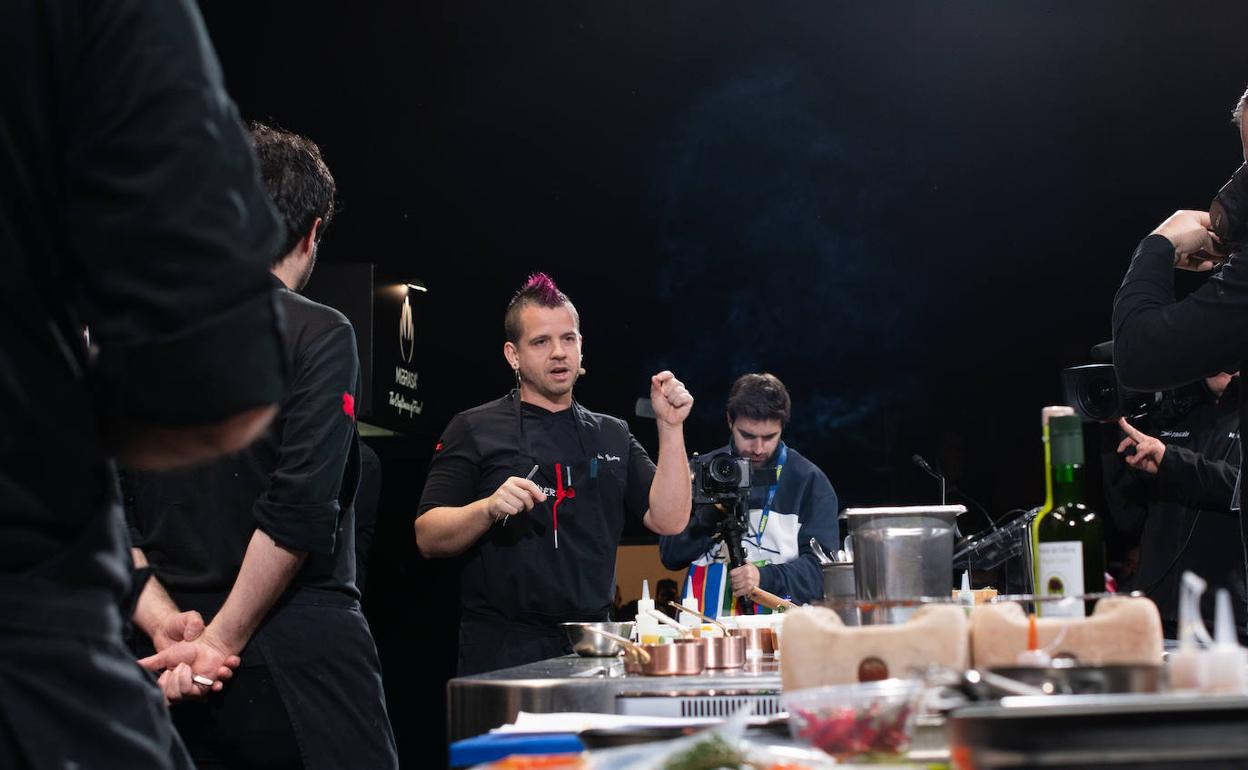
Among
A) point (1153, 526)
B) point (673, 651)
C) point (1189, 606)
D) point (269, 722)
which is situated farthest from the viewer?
point (1153, 526)

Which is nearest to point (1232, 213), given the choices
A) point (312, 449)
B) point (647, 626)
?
point (647, 626)

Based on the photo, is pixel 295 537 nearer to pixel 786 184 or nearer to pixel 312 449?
pixel 312 449

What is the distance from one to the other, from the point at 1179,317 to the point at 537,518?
5.37 ft

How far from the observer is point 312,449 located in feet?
6.36

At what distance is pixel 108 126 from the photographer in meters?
0.86

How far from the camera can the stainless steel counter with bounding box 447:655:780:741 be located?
1.40 m

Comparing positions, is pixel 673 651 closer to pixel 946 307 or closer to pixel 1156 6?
pixel 1156 6

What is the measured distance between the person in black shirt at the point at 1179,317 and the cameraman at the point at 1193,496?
203 cm

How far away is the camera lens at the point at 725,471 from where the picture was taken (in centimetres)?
362

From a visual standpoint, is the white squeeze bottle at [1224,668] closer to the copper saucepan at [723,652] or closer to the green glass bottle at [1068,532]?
the green glass bottle at [1068,532]

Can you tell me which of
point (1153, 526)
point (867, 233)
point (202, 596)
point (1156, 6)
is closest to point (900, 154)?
point (867, 233)

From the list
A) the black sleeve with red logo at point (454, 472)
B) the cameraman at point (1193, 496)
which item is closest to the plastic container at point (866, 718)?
the black sleeve with red logo at point (454, 472)

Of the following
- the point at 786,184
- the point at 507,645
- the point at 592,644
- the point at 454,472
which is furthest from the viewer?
the point at 786,184

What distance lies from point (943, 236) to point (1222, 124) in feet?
5.73
